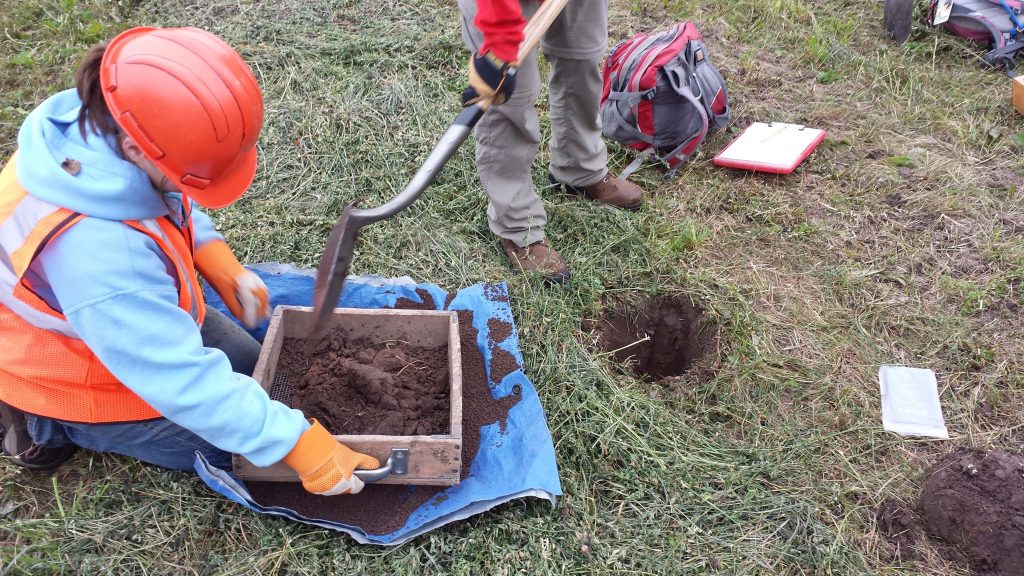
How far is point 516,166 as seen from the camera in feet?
9.98

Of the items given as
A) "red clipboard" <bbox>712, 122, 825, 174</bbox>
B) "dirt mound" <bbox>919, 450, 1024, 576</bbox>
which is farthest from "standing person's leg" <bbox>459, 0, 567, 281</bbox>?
"dirt mound" <bbox>919, 450, 1024, 576</bbox>

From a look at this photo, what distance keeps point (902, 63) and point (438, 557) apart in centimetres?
461

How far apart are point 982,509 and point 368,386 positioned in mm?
2109

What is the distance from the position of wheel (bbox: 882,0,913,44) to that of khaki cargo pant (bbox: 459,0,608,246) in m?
2.97

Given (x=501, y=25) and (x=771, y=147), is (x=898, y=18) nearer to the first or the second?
(x=771, y=147)

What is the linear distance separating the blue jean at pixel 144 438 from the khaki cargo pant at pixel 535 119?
4.34 feet

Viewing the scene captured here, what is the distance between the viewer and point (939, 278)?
3.36m

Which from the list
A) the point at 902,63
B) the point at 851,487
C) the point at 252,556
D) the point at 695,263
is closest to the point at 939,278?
the point at 695,263

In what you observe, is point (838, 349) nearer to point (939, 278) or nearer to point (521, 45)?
Result: point (939, 278)

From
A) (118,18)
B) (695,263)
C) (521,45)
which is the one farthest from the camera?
(118,18)

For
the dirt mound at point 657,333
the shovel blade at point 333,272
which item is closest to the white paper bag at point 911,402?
the dirt mound at point 657,333

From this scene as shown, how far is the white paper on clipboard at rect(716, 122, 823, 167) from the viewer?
12.9ft

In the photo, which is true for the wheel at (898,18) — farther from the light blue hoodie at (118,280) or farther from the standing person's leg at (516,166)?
the light blue hoodie at (118,280)

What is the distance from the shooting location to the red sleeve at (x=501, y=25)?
2209 mm
